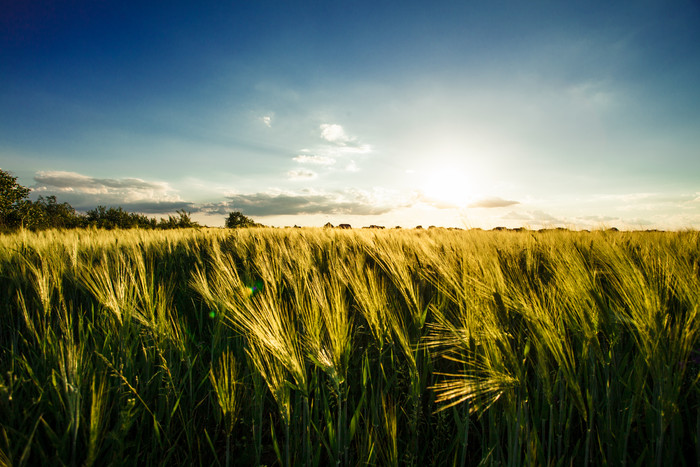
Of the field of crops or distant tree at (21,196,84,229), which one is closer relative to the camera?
the field of crops

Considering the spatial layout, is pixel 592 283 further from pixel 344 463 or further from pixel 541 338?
pixel 344 463

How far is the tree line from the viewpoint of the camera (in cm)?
1834

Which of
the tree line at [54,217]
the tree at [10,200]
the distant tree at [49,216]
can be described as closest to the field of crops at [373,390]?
the tree line at [54,217]

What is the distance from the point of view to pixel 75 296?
7.55ft

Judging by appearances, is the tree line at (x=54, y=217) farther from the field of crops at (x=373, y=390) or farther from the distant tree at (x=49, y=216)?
the field of crops at (x=373, y=390)

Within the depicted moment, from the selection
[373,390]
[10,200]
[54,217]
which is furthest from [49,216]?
[373,390]

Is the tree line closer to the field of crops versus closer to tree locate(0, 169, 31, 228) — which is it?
tree locate(0, 169, 31, 228)

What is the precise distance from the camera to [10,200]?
1856 centimetres

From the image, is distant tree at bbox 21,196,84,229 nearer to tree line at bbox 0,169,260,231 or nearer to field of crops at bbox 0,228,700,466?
tree line at bbox 0,169,260,231

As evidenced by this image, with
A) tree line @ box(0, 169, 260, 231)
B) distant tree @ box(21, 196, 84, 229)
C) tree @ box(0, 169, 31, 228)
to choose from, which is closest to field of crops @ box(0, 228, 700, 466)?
tree line @ box(0, 169, 260, 231)

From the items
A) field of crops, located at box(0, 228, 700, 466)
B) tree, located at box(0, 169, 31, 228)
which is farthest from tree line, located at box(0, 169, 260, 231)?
field of crops, located at box(0, 228, 700, 466)

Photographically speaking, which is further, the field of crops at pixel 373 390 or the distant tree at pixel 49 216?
the distant tree at pixel 49 216

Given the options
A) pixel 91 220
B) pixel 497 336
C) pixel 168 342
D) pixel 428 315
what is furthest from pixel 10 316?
pixel 91 220

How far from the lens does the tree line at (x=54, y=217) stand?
1834 centimetres
